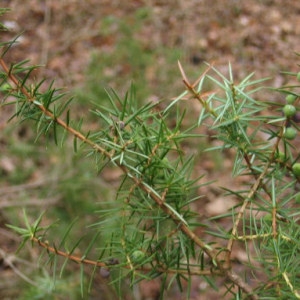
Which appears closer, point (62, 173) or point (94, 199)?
point (94, 199)

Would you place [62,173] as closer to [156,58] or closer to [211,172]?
[211,172]

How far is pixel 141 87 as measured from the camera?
10.4ft

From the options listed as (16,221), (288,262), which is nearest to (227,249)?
(288,262)

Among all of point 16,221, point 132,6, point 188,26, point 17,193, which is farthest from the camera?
point 132,6

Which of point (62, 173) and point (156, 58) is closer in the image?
point (62, 173)

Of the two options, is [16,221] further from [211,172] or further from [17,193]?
[211,172]

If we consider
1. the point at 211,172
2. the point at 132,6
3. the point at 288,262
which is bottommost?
the point at 211,172

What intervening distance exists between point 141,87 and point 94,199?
0.95 metres

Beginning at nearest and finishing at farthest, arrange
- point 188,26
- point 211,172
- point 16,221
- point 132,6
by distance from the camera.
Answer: point 16,221
point 211,172
point 188,26
point 132,6

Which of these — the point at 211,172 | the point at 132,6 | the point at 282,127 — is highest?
the point at 282,127

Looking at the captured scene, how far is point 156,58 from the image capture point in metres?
3.76

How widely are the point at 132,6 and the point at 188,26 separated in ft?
2.06

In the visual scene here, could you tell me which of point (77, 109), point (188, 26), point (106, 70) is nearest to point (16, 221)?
point (77, 109)

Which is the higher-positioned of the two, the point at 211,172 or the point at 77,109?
the point at 77,109
